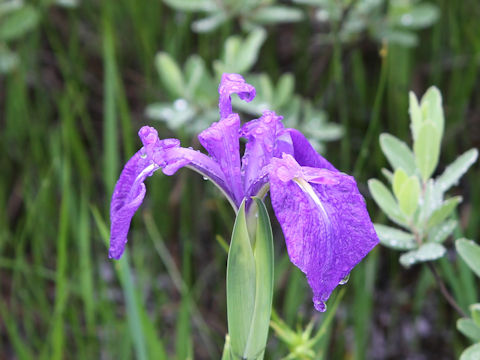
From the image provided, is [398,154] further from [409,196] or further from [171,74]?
[171,74]

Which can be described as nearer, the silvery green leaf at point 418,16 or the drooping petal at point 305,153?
the drooping petal at point 305,153

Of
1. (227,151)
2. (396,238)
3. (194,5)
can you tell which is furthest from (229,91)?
(194,5)

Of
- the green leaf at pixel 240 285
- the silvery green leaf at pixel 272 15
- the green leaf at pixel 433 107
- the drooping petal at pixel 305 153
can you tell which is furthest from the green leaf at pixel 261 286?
the silvery green leaf at pixel 272 15

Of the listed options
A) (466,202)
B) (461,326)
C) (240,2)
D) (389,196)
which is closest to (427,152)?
(389,196)

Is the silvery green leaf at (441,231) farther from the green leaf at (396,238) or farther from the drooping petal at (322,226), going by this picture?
the drooping petal at (322,226)

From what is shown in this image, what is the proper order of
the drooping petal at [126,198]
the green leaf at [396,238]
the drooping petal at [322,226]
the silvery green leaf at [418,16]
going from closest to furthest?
the drooping petal at [322,226] → the drooping petal at [126,198] → the green leaf at [396,238] → the silvery green leaf at [418,16]

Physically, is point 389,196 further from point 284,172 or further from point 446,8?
point 446,8

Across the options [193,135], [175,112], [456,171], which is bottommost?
[193,135]

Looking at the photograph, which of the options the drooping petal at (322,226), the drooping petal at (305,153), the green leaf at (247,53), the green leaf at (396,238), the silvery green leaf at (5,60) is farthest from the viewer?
the silvery green leaf at (5,60)
